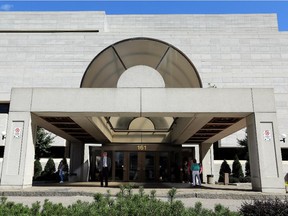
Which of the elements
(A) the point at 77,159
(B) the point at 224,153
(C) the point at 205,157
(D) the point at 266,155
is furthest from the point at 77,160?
(B) the point at 224,153

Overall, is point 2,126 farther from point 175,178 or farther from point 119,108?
point 119,108

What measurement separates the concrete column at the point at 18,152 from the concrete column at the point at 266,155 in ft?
36.2

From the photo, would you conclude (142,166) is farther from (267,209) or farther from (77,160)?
(267,209)

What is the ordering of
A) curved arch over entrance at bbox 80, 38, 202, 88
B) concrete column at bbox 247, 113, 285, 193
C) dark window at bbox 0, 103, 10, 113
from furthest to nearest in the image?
dark window at bbox 0, 103, 10, 113, curved arch over entrance at bbox 80, 38, 202, 88, concrete column at bbox 247, 113, 285, 193

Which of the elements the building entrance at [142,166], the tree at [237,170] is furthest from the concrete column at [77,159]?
the tree at [237,170]

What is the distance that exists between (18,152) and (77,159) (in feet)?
37.9

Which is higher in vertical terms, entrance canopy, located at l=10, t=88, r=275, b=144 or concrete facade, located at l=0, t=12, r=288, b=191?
concrete facade, located at l=0, t=12, r=288, b=191

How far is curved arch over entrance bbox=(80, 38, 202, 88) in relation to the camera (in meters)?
17.5

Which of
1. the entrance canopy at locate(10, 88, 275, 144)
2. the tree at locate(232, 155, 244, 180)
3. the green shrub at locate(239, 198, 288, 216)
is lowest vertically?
the green shrub at locate(239, 198, 288, 216)

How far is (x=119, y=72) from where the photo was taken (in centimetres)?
1978

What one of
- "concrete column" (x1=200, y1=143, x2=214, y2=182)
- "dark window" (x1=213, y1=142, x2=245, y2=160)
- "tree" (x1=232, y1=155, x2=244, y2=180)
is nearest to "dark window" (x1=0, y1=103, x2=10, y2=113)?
"concrete column" (x1=200, y1=143, x2=214, y2=182)

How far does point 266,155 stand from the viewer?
13117mm

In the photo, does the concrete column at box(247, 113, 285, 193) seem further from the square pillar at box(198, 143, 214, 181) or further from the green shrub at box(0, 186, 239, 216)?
the square pillar at box(198, 143, 214, 181)

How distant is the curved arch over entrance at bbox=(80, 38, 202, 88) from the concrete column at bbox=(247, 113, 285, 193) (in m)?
4.59
